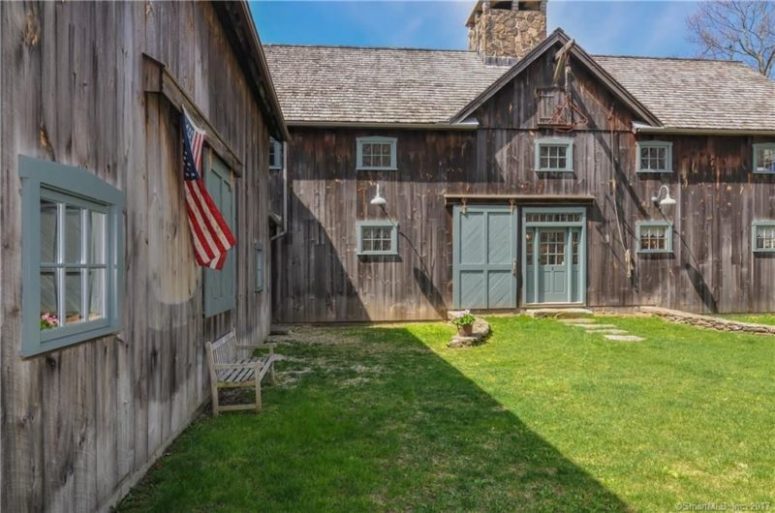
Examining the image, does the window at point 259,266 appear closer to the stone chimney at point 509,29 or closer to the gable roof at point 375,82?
the gable roof at point 375,82

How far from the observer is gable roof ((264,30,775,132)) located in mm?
14453

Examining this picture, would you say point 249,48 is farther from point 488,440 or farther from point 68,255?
point 488,440

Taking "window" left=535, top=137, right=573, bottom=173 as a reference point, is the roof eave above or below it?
above

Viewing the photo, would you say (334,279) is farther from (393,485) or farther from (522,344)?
(393,485)

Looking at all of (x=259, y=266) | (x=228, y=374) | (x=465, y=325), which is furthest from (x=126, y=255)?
(x=465, y=325)

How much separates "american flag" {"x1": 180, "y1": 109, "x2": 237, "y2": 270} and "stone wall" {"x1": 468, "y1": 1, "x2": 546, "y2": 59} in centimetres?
1392

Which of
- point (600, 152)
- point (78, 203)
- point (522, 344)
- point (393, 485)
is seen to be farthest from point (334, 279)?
point (78, 203)

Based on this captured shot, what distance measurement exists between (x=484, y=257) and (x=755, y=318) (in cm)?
728

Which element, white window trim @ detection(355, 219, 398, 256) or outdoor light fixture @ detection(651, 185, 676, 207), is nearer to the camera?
white window trim @ detection(355, 219, 398, 256)

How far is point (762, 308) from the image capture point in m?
15.8

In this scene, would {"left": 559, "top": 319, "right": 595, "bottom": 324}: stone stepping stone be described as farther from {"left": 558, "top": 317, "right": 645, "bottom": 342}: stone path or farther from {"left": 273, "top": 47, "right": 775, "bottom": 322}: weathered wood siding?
{"left": 273, "top": 47, "right": 775, "bottom": 322}: weathered wood siding

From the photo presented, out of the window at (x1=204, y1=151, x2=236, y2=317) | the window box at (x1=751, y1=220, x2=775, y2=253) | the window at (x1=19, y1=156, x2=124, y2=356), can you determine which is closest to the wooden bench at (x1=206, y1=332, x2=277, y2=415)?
the window at (x1=204, y1=151, x2=236, y2=317)

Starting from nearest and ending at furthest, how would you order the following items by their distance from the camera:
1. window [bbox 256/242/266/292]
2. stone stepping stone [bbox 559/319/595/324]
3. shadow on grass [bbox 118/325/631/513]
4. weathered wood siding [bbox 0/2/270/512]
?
weathered wood siding [bbox 0/2/270/512], shadow on grass [bbox 118/325/631/513], window [bbox 256/242/266/292], stone stepping stone [bbox 559/319/595/324]

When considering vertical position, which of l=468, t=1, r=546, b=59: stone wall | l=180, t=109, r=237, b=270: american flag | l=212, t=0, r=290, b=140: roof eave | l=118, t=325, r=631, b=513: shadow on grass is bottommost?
l=118, t=325, r=631, b=513: shadow on grass
